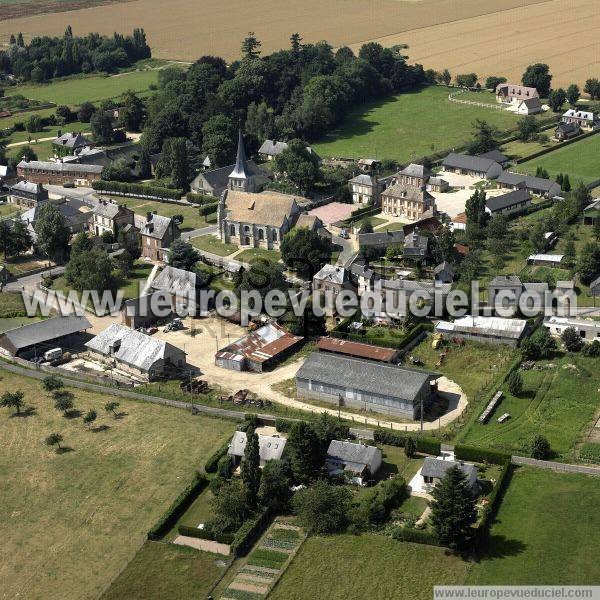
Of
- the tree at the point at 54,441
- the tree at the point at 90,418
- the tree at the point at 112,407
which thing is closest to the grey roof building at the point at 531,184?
the tree at the point at 112,407

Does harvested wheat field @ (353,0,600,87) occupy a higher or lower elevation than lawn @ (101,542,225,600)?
higher

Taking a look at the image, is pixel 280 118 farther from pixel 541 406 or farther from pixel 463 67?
pixel 541 406

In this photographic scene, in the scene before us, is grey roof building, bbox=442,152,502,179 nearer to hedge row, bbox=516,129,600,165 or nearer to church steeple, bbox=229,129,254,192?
hedge row, bbox=516,129,600,165

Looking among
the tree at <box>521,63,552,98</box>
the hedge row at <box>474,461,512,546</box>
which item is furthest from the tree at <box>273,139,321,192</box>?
the hedge row at <box>474,461,512,546</box>

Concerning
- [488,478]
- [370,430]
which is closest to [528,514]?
[488,478]

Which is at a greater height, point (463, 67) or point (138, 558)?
point (463, 67)

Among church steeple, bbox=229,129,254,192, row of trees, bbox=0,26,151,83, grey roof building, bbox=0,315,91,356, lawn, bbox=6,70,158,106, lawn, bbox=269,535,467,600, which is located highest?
row of trees, bbox=0,26,151,83
